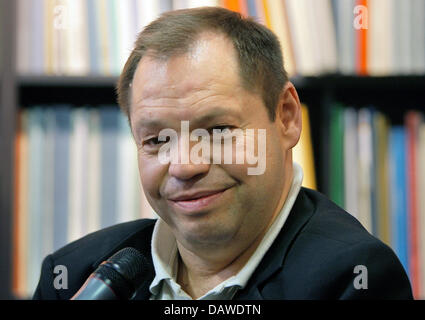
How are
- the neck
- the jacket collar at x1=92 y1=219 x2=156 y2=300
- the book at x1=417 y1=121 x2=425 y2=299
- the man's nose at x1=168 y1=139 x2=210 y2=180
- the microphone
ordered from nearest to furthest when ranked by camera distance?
the microphone
the man's nose at x1=168 y1=139 x2=210 y2=180
the neck
the jacket collar at x1=92 y1=219 x2=156 y2=300
the book at x1=417 y1=121 x2=425 y2=299

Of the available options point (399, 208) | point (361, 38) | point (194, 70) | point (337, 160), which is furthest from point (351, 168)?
point (194, 70)

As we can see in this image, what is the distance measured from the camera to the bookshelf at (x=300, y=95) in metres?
1.78

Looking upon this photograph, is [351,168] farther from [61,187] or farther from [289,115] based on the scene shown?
[61,187]

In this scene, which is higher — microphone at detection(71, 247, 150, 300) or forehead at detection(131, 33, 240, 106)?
forehead at detection(131, 33, 240, 106)

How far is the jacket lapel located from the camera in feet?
3.51

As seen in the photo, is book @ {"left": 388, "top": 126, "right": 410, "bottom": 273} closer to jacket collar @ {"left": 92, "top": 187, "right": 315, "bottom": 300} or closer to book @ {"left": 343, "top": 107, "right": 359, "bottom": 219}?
book @ {"left": 343, "top": 107, "right": 359, "bottom": 219}

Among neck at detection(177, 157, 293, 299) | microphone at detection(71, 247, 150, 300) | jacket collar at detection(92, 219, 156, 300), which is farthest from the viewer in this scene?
jacket collar at detection(92, 219, 156, 300)

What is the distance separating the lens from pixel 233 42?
110 cm

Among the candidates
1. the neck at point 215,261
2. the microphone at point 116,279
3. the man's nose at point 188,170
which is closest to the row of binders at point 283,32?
the neck at point 215,261

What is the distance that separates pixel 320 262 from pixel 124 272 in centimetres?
32

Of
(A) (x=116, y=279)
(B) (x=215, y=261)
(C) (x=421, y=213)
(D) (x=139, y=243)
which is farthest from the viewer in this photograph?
(C) (x=421, y=213)

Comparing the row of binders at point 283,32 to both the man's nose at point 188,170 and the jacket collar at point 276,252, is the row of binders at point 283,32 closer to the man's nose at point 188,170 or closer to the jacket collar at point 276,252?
the jacket collar at point 276,252

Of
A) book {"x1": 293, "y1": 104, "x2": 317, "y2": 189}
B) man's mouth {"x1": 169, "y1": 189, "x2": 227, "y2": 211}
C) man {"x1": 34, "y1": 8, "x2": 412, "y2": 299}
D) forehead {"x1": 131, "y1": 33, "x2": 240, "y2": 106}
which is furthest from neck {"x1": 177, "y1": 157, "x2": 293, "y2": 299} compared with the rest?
book {"x1": 293, "y1": 104, "x2": 317, "y2": 189}
